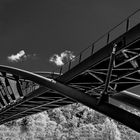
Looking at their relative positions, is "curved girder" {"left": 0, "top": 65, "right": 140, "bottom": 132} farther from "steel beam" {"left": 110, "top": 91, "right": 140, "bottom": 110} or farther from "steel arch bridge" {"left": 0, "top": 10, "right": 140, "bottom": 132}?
"steel beam" {"left": 110, "top": 91, "right": 140, "bottom": 110}

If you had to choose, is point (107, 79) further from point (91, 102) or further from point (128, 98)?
point (128, 98)

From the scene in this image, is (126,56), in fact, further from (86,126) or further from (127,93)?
(86,126)

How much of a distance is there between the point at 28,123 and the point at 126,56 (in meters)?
84.9

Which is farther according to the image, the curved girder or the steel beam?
the steel beam

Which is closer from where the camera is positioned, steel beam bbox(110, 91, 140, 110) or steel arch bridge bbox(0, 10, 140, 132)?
steel arch bridge bbox(0, 10, 140, 132)

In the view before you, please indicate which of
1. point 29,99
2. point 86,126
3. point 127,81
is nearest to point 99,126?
point 86,126

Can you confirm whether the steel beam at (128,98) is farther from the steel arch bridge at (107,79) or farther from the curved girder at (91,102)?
the curved girder at (91,102)

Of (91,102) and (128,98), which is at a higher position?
(128,98)

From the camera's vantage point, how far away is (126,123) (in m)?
15.7

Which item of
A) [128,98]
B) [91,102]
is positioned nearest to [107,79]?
[91,102]

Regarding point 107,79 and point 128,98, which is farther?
point 128,98

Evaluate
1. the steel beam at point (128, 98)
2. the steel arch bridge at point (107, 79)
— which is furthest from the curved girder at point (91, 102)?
the steel beam at point (128, 98)

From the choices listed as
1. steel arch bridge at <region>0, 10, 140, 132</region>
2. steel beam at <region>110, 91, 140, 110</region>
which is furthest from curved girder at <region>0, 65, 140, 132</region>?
steel beam at <region>110, 91, 140, 110</region>

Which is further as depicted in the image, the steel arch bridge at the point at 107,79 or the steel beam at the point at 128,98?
the steel beam at the point at 128,98
